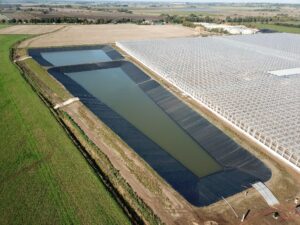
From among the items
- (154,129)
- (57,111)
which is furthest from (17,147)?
(154,129)

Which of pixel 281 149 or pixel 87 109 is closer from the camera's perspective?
pixel 281 149

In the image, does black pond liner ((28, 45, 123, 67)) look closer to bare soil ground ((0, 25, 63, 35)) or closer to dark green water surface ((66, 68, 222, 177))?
dark green water surface ((66, 68, 222, 177))

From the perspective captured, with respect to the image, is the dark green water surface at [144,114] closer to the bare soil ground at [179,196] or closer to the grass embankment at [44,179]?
the bare soil ground at [179,196]

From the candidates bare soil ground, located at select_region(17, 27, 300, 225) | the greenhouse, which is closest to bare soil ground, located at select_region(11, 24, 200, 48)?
the greenhouse

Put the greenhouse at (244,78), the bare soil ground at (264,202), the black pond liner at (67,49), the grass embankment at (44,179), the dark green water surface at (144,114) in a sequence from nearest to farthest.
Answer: the grass embankment at (44,179)
the bare soil ground at (264,202)
the dark green water surface at (144,114)
the greenhouse at (244,78)
the black pond liner at (67,49)

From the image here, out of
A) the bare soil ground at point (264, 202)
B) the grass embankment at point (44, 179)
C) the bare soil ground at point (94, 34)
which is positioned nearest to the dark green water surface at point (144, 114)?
the bare soil ground at point (264, 202)

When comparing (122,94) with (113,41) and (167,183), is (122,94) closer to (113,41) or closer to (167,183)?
(167,183)
